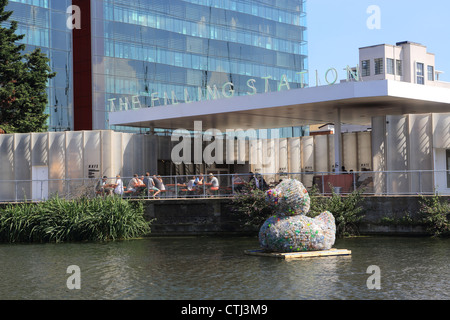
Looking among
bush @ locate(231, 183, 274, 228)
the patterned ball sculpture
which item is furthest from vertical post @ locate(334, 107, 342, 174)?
the patterned ball sculpture

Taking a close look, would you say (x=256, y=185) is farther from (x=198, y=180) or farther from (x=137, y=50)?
(x=137, y=50)

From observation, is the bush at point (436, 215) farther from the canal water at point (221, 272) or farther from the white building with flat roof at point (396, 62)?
the white building with flat roof at point (396, 62)

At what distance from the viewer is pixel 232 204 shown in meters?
26.5

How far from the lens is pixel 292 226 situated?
62.0ft

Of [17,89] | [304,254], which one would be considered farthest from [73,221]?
[17,89]

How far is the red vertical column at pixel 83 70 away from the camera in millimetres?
67375

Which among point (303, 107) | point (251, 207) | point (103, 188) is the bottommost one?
point (251, 207)

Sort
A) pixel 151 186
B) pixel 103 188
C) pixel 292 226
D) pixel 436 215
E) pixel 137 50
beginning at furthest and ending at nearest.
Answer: pixel 137 50 < pixel 103 188 < pixel 151 186 < pixel 436 215 < pixel 292 226

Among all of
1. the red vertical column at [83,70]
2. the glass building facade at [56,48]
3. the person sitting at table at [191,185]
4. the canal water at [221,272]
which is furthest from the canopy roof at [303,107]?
the glass building facade at [56,48]

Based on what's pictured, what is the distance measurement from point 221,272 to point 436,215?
1031 cm

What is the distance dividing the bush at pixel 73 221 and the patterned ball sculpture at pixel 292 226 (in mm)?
7992

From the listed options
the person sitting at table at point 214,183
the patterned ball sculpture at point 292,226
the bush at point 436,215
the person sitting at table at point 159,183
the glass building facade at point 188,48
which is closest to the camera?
the patterned ball sculpture at point 292,226

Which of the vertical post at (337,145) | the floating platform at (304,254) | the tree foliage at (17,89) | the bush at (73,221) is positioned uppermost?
the tree foliage at (17,89)

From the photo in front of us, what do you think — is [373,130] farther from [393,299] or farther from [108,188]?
[393,299]
